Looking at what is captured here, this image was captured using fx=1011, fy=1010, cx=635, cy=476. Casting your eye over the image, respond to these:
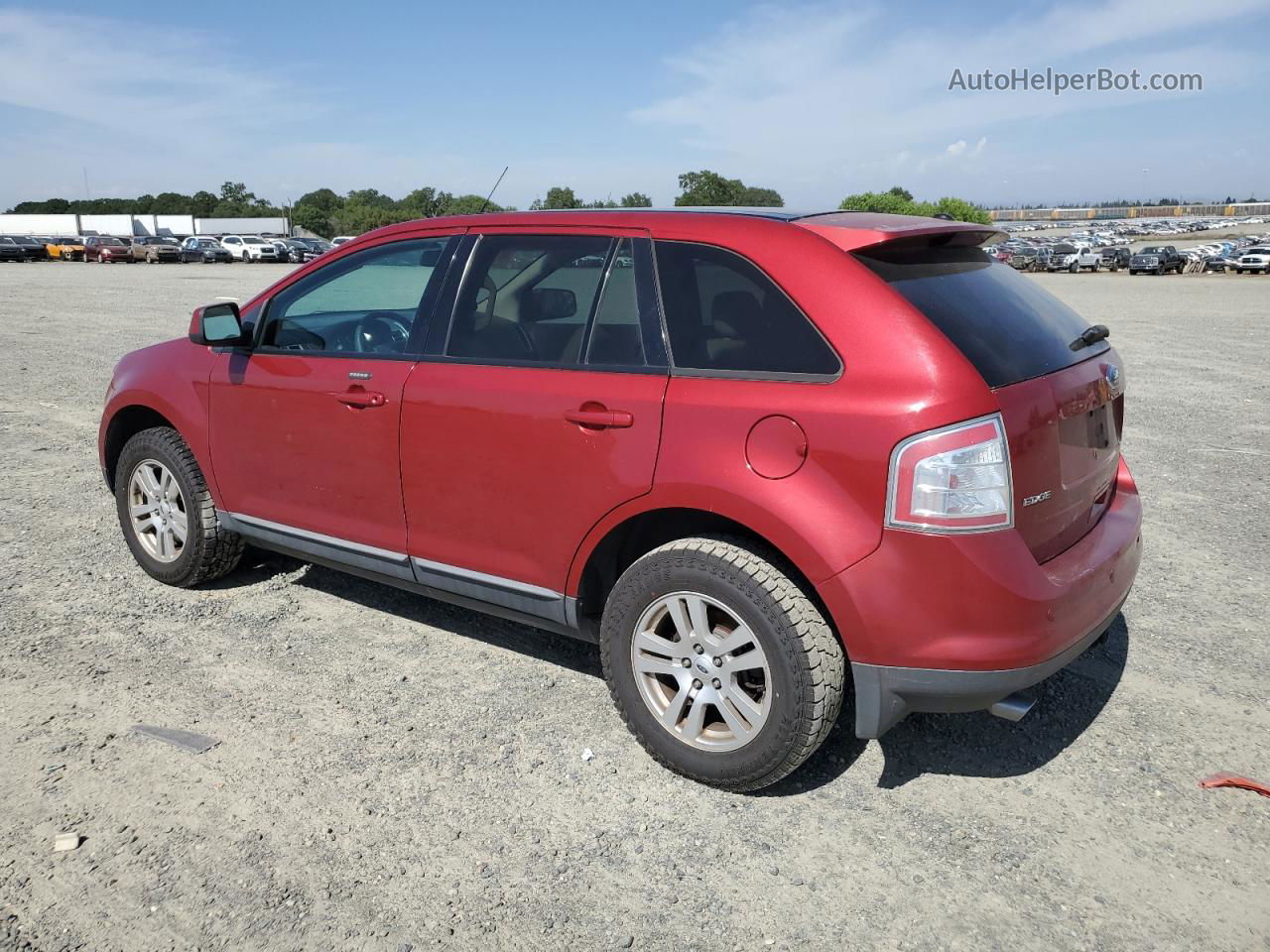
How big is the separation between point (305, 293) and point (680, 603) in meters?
2.35

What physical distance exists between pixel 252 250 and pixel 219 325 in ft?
181

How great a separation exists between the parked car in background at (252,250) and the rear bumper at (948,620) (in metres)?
56.7

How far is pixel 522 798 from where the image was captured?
10.8 feet

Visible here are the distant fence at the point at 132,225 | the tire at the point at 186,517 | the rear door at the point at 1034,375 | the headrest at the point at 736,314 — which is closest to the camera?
the rear door at the point at 1034,375

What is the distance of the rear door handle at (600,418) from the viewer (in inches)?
131

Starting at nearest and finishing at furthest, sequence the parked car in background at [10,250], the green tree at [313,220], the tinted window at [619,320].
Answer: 1. the tinted window at [619,320]
2. the parked car in background at [10,250]
3. the green tree at [313,220]

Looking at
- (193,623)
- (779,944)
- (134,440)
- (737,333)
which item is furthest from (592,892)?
(134,440)

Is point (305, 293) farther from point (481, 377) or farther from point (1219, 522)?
point (1219, 522)

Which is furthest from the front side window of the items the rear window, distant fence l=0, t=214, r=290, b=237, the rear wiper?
distant fence l=0, t=214, r=290, b=237

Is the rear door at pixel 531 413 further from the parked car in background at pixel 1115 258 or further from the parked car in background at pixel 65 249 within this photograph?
the parked car in background at pixel 65 249

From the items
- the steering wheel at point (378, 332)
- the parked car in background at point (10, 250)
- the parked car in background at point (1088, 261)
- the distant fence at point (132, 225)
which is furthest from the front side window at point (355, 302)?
the distant fence at point (132, 225)

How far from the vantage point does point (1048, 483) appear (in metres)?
3.05

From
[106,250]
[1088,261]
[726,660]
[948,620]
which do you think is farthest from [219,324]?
[1088,261]

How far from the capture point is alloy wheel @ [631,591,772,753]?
3.18 metres
